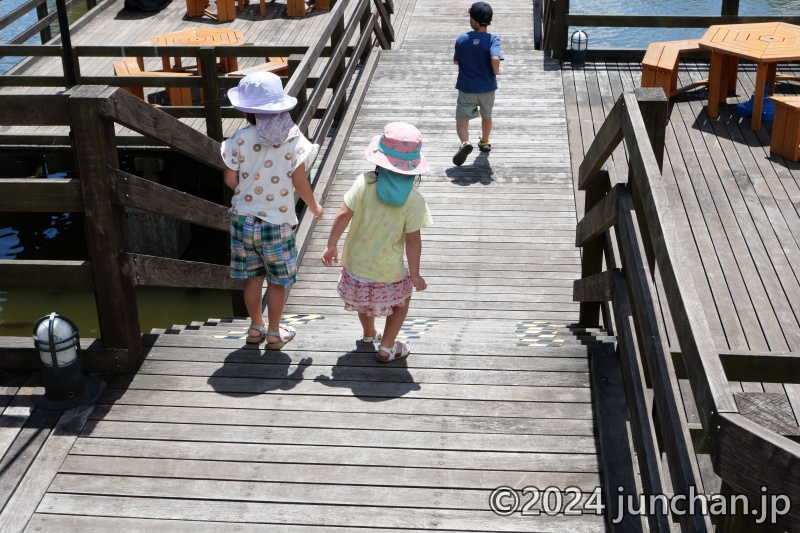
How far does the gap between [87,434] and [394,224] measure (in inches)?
62.2

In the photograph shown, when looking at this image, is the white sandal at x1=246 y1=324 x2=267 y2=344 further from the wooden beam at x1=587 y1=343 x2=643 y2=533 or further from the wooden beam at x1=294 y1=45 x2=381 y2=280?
the wooden beam at x1=294 y1=45 x2=381 y2=280

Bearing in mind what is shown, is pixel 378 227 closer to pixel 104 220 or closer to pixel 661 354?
pixel 104 220

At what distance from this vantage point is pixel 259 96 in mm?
4301

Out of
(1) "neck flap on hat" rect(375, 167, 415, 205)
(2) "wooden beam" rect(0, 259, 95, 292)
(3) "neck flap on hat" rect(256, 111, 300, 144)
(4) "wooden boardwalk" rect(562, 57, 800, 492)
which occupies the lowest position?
(4) "wooden boardwalk" rect(562, 57, 800, 492)

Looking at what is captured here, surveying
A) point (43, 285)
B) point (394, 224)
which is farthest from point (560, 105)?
point (43, 285)

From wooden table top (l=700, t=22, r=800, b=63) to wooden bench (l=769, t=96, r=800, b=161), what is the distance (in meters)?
0.68

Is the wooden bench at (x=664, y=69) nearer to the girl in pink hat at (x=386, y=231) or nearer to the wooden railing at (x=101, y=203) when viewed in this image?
the girl in pink hat at (x=386, y=231)

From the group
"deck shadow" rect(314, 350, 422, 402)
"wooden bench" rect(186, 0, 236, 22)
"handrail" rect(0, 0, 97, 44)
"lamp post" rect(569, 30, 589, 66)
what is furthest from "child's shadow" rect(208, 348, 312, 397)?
"wooden bench" rect(186, 0, 236, 22)

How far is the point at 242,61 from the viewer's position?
13.5 meters

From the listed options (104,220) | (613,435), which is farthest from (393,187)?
(613,435)

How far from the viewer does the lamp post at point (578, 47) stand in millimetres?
10500

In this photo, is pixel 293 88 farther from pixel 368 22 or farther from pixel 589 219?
pixel 368 22

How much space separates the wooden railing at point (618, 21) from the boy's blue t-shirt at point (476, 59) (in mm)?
2671

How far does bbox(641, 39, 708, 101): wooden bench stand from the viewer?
9586 millimetres
